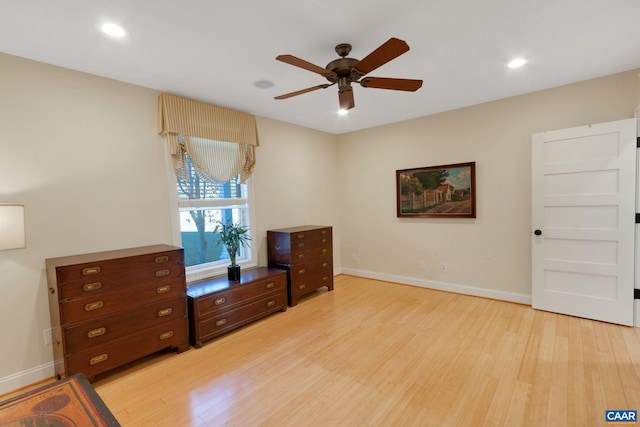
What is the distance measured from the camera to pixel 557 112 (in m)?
3.29

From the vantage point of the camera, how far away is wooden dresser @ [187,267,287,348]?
282 centimetres

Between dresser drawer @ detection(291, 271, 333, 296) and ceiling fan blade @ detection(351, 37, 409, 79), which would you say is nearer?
ceiling fan blade @ detection(351, 37, 409, 79)

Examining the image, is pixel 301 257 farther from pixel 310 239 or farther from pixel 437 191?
pixel 437 191

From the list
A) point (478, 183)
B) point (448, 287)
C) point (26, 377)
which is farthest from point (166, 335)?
point (478, 183)

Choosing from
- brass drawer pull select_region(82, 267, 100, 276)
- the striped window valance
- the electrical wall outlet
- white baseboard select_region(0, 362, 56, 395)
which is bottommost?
white baseboard select_region(0, 362, 56, 395)

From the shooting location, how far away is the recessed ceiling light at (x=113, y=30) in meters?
1.94

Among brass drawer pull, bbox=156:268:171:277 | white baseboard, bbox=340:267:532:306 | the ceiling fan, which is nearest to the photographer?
the ceiling fan

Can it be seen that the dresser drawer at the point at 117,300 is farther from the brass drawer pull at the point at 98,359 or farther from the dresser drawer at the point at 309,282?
the dresser drawer at the point at 309,282

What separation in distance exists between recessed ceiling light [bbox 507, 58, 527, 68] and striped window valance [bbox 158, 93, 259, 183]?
111 inches

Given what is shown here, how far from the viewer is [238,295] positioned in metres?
3.14

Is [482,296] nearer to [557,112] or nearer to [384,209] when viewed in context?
[384,209]

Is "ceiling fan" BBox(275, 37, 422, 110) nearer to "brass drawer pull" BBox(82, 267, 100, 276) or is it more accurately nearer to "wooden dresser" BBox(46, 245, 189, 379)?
"wooden dresser" BBox(46, 245, 189, 379)

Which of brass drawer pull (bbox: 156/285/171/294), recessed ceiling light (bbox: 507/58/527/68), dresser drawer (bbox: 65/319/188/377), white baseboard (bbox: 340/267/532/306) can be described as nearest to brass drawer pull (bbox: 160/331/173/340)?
dresser drawer (bbox: 65/319/188/377)

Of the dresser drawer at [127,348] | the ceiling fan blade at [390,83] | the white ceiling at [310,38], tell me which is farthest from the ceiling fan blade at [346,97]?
the dresser drawer at [127,348]
